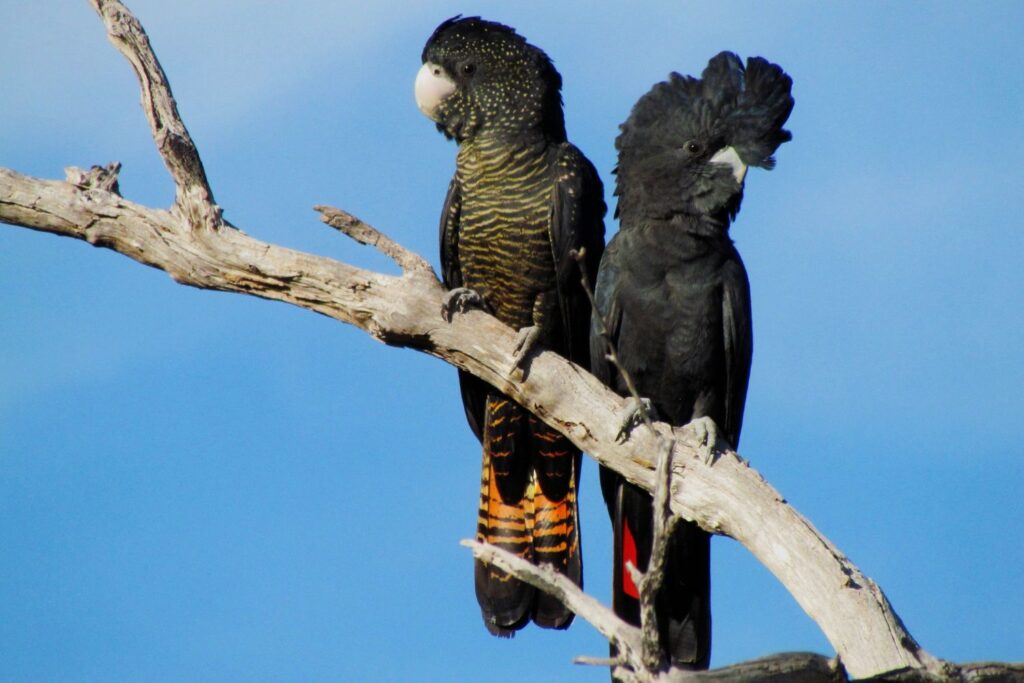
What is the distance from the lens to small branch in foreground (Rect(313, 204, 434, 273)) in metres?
4.79

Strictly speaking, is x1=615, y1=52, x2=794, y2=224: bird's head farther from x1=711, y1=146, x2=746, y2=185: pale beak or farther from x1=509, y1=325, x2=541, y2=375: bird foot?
x1=509, y1=325, x2=541, y2=375: bird foot

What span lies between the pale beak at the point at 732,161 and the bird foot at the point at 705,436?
3.18 ft

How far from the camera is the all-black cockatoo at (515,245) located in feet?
17.1

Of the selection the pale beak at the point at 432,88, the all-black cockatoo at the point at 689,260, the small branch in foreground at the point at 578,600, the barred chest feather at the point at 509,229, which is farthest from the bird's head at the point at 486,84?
the small branch in foreground at the point at 578,600

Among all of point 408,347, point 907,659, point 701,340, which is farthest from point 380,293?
point 907,659

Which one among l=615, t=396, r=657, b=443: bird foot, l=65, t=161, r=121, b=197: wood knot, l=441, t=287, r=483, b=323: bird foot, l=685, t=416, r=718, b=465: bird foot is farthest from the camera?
l=65, t=161, r=121, b=197: wood knot

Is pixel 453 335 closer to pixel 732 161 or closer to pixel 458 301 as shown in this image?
pixel 458 301

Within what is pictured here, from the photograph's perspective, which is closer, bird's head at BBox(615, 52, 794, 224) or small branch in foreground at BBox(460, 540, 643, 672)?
small branch in foreground at BBox(460, 540, 643, 672)

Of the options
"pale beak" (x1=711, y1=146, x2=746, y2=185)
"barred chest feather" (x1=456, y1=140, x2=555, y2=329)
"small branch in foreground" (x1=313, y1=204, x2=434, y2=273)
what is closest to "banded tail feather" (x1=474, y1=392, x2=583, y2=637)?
"barred chest feather" (x1=456, y1=140, x2=555, y2=329)

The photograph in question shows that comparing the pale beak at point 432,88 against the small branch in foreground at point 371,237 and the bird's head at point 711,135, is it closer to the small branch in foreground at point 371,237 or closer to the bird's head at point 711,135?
the small branch in foreground at point 371,237

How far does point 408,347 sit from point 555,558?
1404mm

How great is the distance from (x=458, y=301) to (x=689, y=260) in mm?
959

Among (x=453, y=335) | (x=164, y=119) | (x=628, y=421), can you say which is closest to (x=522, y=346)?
(x=453, y=335)

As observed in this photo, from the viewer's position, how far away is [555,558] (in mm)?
5559
